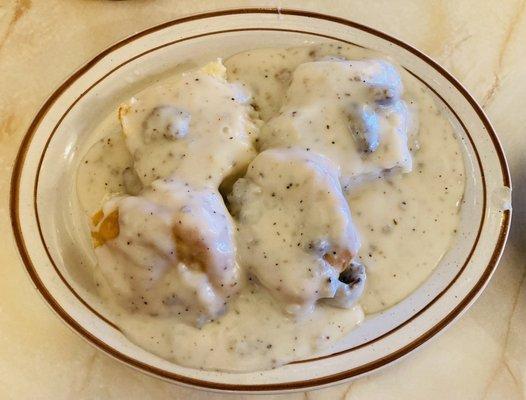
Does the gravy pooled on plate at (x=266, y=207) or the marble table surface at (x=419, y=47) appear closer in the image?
the gravy pooled on plate at (x=266, y=207)

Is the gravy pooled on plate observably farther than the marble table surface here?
No

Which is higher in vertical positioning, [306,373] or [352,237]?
[352,237]

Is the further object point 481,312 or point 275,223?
point 481,312

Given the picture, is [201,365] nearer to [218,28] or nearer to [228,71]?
[228,71]

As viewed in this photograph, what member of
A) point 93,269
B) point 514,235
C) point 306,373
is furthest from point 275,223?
point 514,235

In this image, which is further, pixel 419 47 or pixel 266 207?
pixel 419 47

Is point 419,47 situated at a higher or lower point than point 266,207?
higher

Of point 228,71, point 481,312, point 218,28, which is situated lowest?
point 481,312

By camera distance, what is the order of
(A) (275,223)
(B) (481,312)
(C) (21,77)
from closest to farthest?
1. (A) (275,223)
2. (B) (481,312)
3. (C) (21,77)
